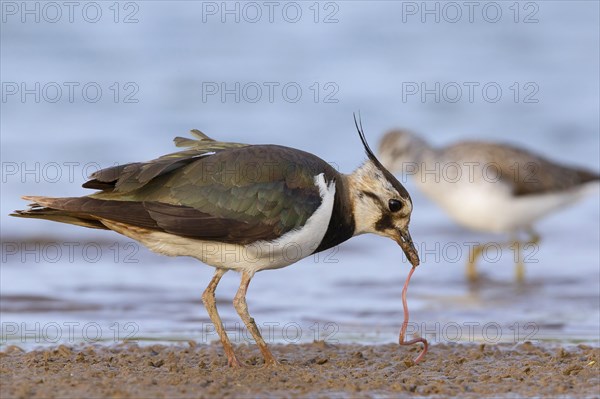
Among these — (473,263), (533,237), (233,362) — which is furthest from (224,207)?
(533,237)

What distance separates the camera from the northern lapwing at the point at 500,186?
12.7m

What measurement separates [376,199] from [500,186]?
520cm

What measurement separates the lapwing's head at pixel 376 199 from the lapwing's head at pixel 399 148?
5964 mm

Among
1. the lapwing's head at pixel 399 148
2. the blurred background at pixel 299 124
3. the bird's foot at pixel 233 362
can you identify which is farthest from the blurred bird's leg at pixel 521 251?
the bird's foot at pixel 233 362

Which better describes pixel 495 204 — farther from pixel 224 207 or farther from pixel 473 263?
pixel 224 207

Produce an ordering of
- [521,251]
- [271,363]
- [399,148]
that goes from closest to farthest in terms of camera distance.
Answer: [271,363] < [521,251] < [399,148]

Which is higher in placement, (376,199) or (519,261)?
(376,199)

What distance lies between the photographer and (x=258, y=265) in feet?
25.1

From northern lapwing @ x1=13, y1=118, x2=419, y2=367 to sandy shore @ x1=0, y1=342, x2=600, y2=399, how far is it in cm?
45

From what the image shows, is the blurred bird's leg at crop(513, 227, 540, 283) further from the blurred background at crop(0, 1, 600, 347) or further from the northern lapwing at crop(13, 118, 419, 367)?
the northern lapwing at crop(13, 118, 419, 367)

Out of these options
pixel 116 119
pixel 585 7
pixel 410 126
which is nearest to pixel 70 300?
pixel 116 119

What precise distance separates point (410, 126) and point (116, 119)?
5168 mm

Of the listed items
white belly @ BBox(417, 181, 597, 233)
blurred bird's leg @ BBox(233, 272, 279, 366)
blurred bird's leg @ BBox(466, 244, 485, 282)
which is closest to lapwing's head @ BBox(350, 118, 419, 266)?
blurred bird's leg @ BBox(233, 272, 279, 366)

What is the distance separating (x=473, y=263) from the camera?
1234cm
